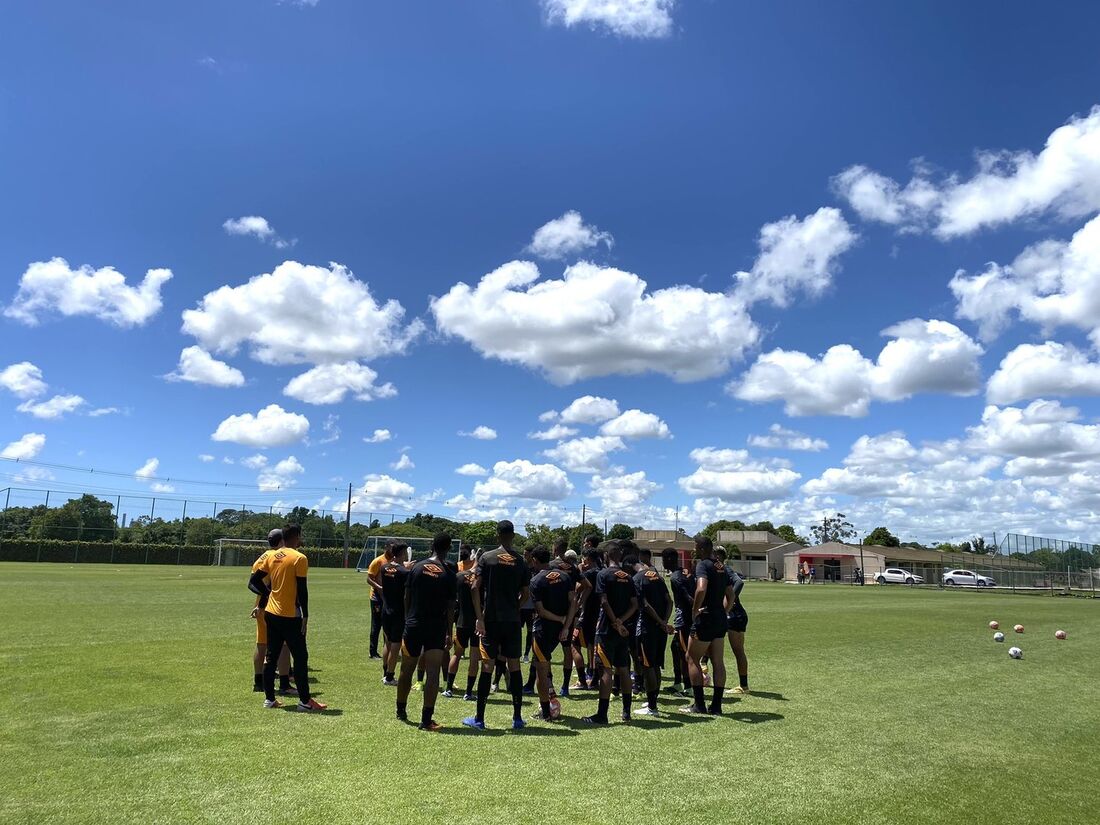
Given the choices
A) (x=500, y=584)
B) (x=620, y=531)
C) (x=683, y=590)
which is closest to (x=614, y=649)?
(x=683, y=590)

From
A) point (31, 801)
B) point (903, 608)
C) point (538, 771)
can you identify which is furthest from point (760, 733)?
point (903, 608)

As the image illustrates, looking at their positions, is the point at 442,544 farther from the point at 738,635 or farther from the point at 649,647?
the point at 738,635

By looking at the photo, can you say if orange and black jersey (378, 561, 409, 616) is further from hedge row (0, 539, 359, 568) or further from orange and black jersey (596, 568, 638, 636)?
hedge row (0, 539, 359, 568)

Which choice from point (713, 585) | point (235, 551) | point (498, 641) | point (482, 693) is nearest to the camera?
point (482, 693)

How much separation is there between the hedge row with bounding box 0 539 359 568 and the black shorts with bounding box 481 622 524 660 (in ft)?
209

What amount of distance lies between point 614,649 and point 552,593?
992mm

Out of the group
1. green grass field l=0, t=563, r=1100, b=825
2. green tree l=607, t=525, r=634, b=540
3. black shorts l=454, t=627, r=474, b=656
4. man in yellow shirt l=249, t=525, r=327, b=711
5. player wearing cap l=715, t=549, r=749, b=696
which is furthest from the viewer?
green tree l=607, t=525, r=634, b=540

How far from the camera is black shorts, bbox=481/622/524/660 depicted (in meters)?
7.85

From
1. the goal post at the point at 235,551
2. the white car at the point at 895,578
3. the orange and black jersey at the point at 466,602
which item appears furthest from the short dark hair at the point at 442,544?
the white car at the point at 895,578

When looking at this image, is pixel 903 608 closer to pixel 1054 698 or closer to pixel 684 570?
pixel 1054 698

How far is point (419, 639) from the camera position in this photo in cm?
761

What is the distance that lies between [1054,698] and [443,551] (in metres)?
9.15

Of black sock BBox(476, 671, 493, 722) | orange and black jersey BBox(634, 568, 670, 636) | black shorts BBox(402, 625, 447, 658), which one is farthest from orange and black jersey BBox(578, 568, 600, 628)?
black shorts BBox(402, 625, 447, 658)

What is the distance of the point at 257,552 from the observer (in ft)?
221
